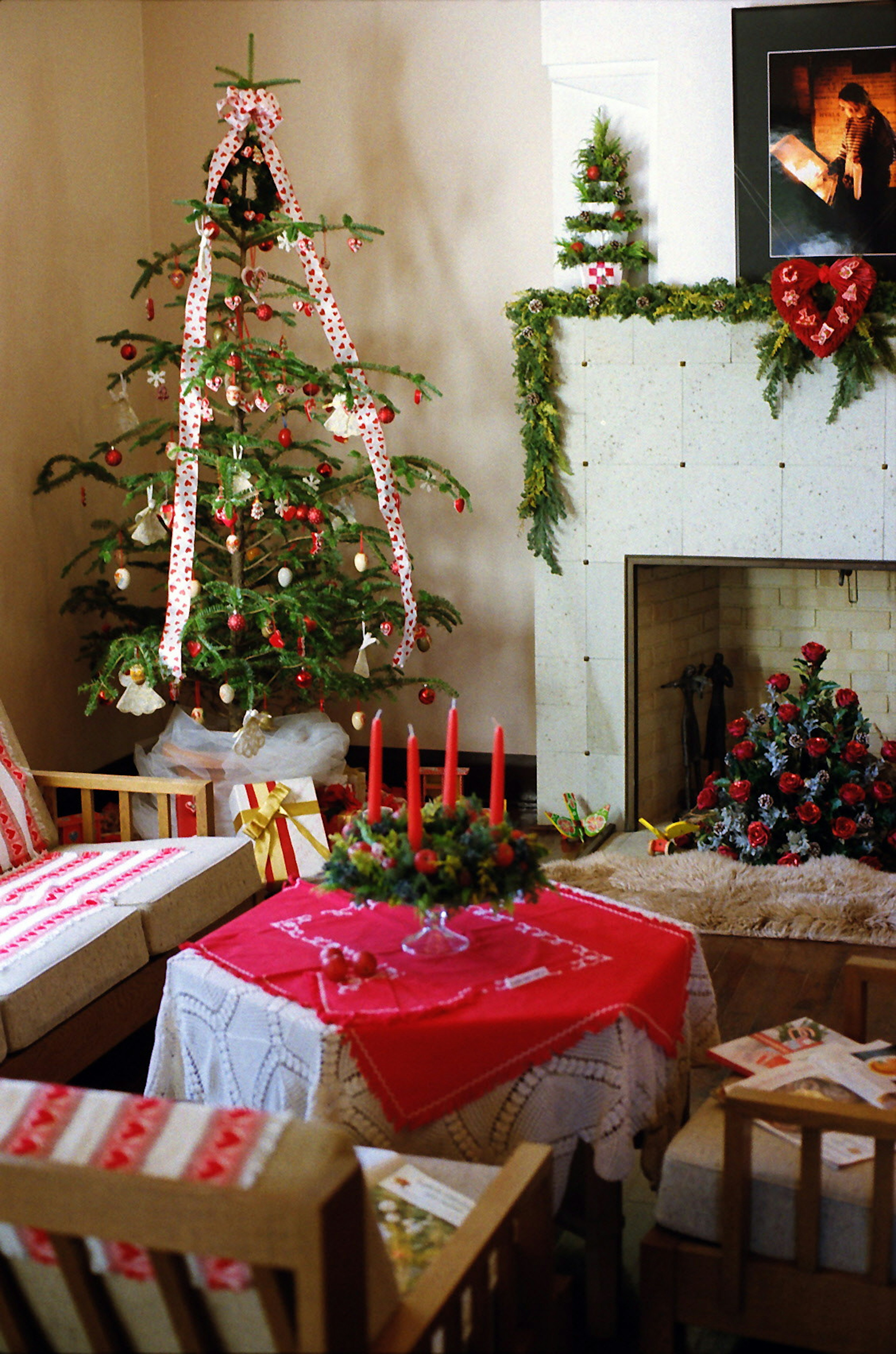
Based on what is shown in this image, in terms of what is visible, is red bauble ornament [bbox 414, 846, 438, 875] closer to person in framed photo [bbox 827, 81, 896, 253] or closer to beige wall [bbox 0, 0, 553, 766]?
beige wall [bbox 0, 0, 553, 766]

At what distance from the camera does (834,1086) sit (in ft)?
7.65

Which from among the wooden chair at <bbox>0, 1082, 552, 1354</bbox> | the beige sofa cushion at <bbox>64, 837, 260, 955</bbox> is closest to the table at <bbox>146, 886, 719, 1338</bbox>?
the wooden chair at <bbox>0, 1082, 552, 1354</bbox>

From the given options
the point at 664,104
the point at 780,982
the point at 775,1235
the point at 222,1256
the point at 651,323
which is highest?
the point at 664,104

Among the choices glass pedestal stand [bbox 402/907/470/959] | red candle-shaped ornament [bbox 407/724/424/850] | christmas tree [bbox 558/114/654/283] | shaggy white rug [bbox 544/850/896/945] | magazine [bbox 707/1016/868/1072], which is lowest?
shaggy white rug [bbox 544/850/896/945]

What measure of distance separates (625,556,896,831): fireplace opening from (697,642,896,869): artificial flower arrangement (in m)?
0.47

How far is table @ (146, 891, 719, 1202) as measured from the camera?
226 cm

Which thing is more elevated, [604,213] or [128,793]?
[604,213]

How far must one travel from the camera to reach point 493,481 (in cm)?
550

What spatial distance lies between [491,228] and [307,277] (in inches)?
41.1

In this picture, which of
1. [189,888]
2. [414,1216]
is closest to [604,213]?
[189,888]

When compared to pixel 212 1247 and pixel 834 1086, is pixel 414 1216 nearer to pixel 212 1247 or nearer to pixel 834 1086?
pixel 212 1247

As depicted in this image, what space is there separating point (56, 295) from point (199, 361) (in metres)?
0.93

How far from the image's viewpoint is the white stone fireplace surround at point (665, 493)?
4672 mm

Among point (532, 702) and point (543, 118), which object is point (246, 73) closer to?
point (543, 118)
